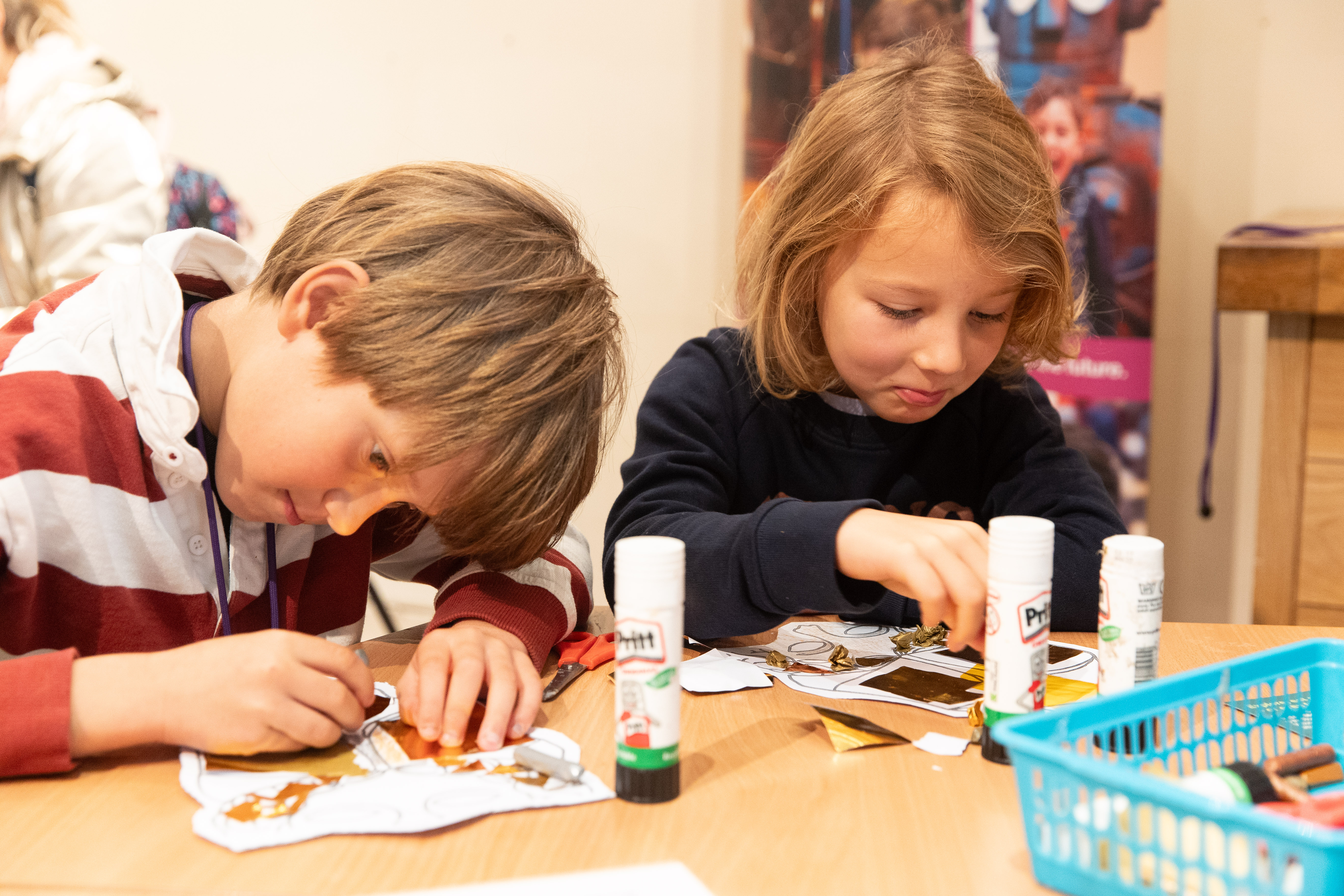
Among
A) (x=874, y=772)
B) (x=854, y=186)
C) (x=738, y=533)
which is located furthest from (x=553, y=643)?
(x=854, y=186)

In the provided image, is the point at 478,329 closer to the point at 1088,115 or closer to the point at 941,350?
the point at 941,350

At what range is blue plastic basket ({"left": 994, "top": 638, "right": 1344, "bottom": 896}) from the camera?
0.50m

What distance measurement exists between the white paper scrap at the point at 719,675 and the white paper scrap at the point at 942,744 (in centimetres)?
14

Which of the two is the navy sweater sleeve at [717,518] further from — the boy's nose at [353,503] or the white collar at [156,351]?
the white collar at [156,351]

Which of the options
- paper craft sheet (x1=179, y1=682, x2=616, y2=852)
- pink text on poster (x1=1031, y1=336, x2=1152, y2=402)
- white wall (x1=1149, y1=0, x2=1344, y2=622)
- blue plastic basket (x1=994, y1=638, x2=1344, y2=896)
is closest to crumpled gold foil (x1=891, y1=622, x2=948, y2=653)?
blue plastic basket (x1=994, y1=638, x2=1344, y2=896)

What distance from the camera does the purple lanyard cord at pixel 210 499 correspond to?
2.89 ft

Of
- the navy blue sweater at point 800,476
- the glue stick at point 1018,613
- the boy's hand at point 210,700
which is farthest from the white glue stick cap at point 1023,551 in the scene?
the boy's hand at point 210,700

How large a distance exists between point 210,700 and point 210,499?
254 mm

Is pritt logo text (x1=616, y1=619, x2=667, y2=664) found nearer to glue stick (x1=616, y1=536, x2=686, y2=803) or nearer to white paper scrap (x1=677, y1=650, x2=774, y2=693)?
glue stick (x1=616, y1=536, x2=686, y2=803)

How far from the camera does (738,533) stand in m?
0.91

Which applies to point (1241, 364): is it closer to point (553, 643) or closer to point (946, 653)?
point (946, 653)

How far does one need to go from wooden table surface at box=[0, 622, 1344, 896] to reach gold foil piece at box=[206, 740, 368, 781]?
3 centimetres

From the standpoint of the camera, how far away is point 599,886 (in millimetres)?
560

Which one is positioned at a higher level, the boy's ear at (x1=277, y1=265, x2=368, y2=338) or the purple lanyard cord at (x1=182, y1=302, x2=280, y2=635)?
the boy's ear at (x1=277, y1=265, x2=368, y2=338)
